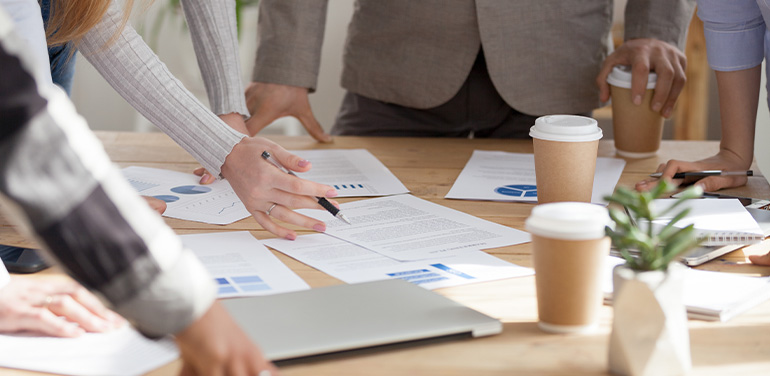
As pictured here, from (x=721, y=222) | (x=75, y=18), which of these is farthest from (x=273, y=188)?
(x=721, y=222)

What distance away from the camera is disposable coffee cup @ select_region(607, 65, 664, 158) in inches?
55.6

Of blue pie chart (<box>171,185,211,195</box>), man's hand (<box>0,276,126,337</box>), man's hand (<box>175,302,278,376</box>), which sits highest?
man's hand (<box>175,302,278,376</box>)

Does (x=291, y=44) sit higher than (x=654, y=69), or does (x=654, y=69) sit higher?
(x=291, y=44)

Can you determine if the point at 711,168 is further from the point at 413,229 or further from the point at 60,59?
the point at 60,59

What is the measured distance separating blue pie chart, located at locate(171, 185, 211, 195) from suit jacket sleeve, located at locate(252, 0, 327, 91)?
393mm

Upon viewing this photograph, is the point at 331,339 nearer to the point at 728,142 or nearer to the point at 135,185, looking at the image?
the point at 135,185

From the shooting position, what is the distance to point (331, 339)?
65 cm

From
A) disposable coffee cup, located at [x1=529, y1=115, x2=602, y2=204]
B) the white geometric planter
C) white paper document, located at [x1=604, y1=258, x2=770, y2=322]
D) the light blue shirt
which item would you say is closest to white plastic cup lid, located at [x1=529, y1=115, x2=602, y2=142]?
disposable coffee cup, located at [x1=529, y1=115, x2=602, y2=204]

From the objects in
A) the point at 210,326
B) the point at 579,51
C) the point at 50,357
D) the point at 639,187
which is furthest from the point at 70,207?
the point at 579,51

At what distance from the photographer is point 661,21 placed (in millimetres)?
1566

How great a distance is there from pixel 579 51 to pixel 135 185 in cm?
99

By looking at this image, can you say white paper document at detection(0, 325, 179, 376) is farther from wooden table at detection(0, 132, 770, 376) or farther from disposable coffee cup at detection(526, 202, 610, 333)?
disposable coffee cup at detection(526, 202, 610, 333)

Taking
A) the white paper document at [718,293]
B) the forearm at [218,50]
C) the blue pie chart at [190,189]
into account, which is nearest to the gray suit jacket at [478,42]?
the forearm at [218,50]

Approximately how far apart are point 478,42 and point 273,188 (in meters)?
0.77
